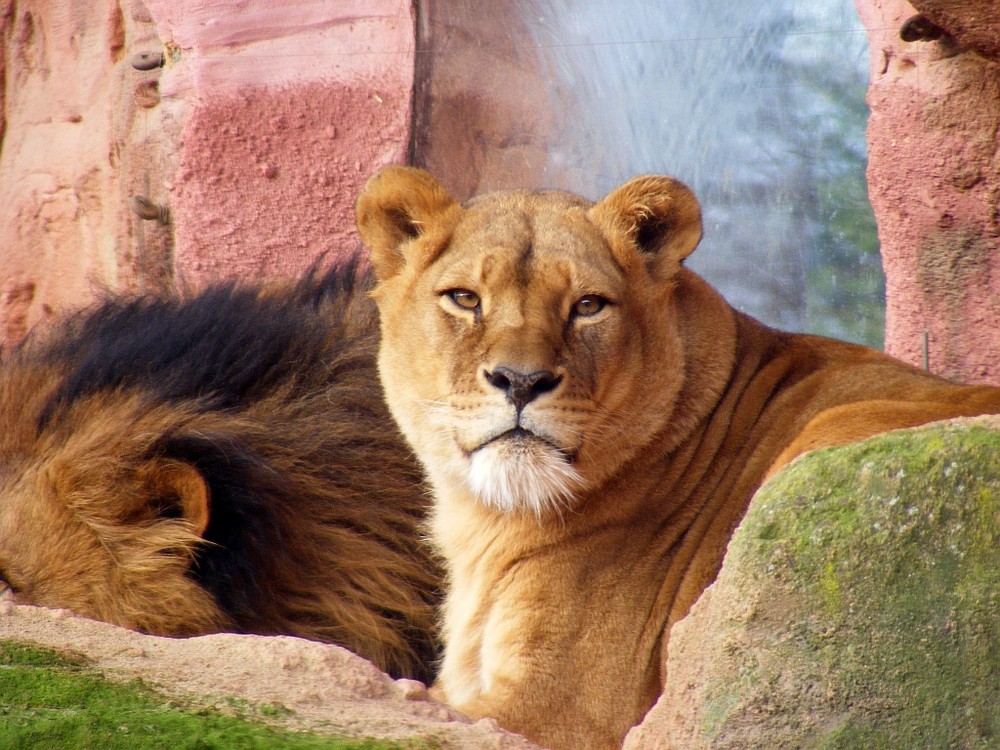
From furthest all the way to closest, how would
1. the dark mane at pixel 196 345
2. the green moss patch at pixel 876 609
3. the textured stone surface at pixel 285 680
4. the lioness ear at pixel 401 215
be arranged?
1. the dark mane at pixel 196 345
2. the lioness ear at pixel 401 215
3. the textured stone surface at pixel 285 680
4. the green moss patch at pixel 876 609

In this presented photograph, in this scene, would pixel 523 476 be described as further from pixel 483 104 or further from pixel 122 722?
pixel 483 104

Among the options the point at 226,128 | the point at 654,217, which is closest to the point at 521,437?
the point at 654,217

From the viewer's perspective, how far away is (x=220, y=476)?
3416mm

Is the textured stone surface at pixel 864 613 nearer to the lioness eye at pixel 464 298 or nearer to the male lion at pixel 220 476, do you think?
the lioness eye at pixel 464 298

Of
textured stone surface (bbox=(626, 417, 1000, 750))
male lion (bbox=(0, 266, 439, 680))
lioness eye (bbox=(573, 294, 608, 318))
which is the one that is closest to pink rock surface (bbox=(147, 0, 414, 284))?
male lion (bbox=(0, 266, 439, 680))

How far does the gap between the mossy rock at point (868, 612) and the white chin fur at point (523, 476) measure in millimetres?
848

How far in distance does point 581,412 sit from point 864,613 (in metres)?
1.06

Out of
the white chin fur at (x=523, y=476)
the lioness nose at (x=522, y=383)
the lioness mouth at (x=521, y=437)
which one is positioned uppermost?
the lioness nose at (x=522, y=383)

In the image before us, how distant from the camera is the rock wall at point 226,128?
5.27 metres

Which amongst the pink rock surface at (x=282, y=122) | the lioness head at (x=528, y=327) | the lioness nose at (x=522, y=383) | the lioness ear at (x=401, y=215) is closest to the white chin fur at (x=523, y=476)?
the lioness head at (x=528, y=327)

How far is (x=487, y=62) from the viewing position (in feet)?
17.6

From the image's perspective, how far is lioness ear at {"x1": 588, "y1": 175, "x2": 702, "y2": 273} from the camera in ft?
10.5

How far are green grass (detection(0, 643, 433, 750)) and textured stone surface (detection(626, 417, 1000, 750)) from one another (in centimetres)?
52

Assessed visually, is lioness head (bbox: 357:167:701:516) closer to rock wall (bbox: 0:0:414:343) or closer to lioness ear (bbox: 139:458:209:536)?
lioness ear (bbox: 139:458:209:536)
